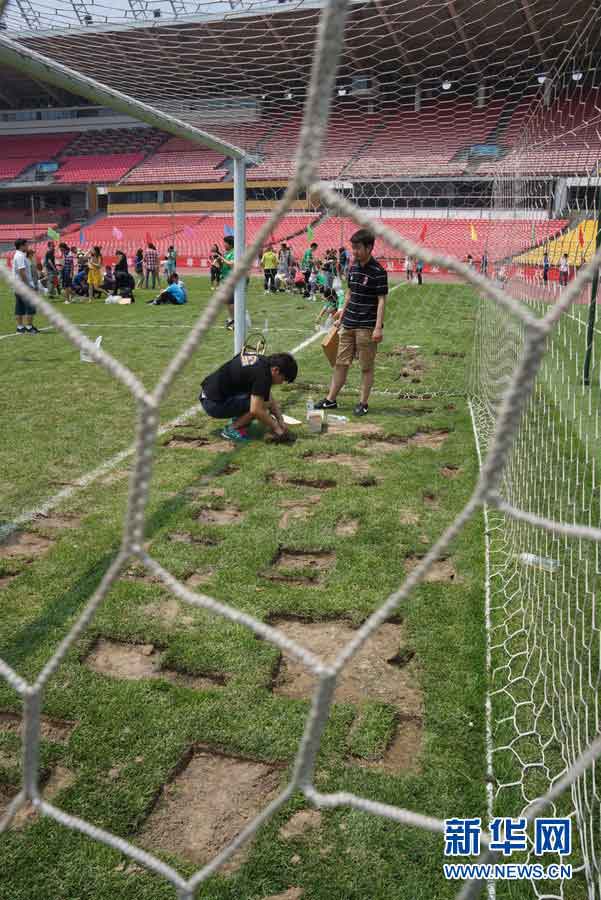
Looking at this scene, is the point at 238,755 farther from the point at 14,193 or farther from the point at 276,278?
the point at 14,193

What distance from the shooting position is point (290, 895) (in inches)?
63.8

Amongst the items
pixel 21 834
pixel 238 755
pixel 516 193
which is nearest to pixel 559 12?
pixel 516 193

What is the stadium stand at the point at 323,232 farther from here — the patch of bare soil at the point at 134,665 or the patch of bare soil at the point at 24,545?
the patch of bare soil at the point at 24,545

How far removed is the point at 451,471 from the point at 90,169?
3281cm

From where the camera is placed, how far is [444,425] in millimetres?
5598

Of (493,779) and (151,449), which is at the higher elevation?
(151,449)

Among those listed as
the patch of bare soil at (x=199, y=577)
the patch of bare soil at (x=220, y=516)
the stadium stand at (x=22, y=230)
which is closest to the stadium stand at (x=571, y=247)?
the patch of bare soil at (x=220, y=516)

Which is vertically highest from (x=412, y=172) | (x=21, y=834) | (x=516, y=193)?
(x=412, y=172)

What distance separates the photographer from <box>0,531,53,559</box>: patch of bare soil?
326 cm

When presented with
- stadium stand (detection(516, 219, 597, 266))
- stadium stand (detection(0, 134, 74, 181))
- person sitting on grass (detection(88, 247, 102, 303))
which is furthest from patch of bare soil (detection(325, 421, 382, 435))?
stadium stand (detection(0, 134, 74, 181))

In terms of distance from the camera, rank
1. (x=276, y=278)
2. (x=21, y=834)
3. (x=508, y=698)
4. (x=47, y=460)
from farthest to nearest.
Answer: (x=276, y=278)
(x=47, y=460)
(x=508, y=698)
(x=21, y=834)

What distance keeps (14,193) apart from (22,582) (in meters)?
38.5

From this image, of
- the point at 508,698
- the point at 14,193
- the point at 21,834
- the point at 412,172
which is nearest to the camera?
the point at 21,834

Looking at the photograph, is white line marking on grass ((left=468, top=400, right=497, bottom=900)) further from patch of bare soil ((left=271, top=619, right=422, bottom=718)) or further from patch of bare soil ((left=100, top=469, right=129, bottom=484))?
patch of bare soil ((left=100, top=469, right=129, bottom=484))
